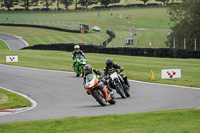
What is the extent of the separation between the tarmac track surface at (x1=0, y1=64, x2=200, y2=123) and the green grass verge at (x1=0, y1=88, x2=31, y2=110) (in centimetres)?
53

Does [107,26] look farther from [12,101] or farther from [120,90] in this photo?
[12,101]

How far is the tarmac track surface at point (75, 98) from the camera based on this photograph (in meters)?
14.0

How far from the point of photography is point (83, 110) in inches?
570

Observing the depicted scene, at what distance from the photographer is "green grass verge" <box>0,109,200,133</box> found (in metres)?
10.2

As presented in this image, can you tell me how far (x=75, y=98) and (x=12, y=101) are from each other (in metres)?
2.46

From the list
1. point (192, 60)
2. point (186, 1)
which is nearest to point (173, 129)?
point (192, 60)

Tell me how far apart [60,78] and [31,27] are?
70.2 meters

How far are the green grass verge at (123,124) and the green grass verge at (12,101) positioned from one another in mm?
4802

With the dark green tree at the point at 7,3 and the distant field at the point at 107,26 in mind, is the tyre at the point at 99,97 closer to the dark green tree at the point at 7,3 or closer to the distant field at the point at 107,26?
the distant field at the point at 107,26

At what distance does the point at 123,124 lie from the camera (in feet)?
36.0

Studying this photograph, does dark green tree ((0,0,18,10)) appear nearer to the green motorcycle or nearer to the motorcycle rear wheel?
the green motorcycle

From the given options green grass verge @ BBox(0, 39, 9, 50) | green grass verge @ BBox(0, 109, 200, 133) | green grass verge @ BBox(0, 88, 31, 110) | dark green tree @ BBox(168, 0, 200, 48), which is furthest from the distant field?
green grass verge @ BBox(0, 109, 200, 133)

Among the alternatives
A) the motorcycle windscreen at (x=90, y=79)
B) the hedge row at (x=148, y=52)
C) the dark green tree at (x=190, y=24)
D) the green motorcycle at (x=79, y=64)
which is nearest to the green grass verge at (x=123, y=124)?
the motorcycle windscreen at (x=90, y=79)

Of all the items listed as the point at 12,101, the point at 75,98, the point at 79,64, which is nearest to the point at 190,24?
the point at 79,64
